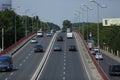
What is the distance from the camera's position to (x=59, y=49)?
10344 centimetres

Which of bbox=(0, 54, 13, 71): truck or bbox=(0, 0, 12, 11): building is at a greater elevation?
bbox=(0, 0, 12, 11): building

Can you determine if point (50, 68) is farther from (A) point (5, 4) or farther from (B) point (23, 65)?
(A) point (5, 4)

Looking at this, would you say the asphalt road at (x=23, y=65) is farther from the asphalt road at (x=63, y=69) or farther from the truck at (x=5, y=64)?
the asphalt road at (x=63, y=69)

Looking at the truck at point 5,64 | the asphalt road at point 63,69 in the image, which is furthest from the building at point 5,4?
the truck at point 5,64

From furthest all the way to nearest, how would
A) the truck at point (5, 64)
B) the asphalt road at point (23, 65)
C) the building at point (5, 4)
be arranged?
1. the building at point (5, 4)
2. the truck at point (5, 64)
3. the asphalt road at point (23, 65)

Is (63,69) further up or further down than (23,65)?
further down

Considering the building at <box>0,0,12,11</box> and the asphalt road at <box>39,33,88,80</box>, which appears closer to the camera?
the asphalt road at <box>39,33,88,80</box>

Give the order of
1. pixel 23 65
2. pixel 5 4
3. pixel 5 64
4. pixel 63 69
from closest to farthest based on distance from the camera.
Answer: pixel 5 64
pixel 63 69
pixel 23 65
pixel 5 4

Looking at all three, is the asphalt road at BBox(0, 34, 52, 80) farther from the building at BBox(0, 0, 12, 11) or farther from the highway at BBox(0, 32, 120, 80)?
the building at BBox(0, 0, 12, 11)

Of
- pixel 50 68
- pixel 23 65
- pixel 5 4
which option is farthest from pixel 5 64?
pixel 5 4

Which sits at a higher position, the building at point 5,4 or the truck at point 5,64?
the building at point 5,4

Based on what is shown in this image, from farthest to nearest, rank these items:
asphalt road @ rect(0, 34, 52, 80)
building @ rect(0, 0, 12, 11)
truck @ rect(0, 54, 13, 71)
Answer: building @ rect(0, 0, 12, 11)
truck @ rect(0, 54, 13, 71)
asphalt road @ rect(0, 34, 52, 80)

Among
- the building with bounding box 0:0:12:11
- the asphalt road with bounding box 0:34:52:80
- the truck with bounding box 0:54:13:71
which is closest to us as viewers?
the asphalt road with bounding box 0:34:52:80

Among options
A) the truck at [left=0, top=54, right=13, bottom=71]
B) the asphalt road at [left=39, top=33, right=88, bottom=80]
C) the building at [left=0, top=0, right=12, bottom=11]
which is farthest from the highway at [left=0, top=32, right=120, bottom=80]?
the building at [left=0, top=0, right=12, bottom=11]
